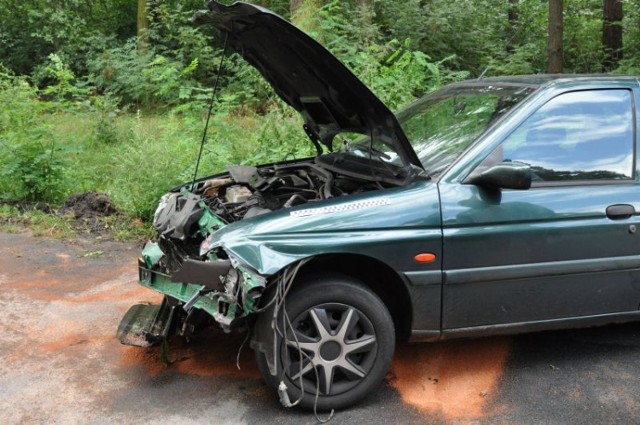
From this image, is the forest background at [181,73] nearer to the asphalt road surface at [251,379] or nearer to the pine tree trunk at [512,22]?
the pine tree trunk at [512,22]

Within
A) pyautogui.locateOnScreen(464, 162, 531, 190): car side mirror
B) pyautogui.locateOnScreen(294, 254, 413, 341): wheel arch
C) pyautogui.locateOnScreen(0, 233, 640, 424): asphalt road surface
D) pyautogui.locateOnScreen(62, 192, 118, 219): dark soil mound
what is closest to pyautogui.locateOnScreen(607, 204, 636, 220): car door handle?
pyautogui.locateOnScreen(464, 162, 531, 190): car side mirror

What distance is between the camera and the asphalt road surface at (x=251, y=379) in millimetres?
3316

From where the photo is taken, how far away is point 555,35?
12555 mm

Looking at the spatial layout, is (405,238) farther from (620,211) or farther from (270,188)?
(620,211)

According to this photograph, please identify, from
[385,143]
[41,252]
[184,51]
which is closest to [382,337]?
[385,143]

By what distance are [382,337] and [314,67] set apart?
5.40 ft

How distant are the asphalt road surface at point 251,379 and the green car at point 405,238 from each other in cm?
30

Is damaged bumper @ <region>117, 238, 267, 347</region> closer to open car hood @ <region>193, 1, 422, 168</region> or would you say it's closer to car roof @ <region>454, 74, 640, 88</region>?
open car hood @ <region>193, 1, 422, 168</region>

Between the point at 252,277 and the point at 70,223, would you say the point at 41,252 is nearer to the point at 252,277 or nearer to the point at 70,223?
the point at 70,223

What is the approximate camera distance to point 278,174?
4.61 metres

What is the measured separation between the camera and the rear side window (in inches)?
141

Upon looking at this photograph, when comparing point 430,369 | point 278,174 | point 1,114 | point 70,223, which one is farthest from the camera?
point 1,114

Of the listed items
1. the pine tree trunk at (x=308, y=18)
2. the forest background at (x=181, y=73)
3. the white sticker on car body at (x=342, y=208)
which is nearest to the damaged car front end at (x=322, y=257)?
the white sticker on car body at (x=342, y=208)

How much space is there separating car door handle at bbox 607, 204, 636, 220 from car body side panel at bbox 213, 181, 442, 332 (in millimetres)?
1105
